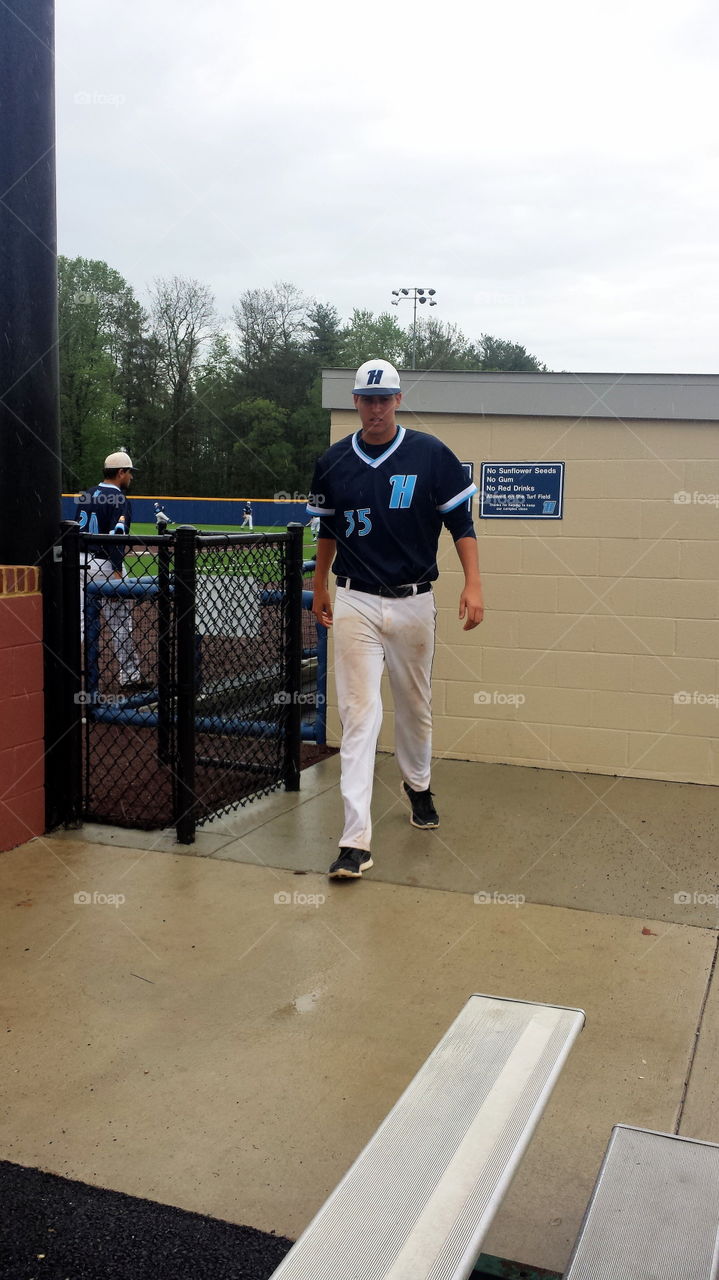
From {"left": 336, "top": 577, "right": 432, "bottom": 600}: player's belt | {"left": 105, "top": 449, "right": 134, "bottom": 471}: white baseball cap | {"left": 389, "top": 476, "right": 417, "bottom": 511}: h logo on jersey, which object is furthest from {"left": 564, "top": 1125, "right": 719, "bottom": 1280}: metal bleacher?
{"left": 105, "top": 449, "right": 134, "bottom": 471}: white baseball cap

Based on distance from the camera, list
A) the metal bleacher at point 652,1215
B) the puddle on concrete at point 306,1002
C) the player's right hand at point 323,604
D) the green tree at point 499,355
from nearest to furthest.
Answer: the metal bleacher at point 652,1215, the puddle on concrete at point 306,1002, the player's right hand at point 323,604, the green tree at point 499,355

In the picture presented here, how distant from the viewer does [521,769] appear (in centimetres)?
666

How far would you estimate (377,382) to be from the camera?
489 cm

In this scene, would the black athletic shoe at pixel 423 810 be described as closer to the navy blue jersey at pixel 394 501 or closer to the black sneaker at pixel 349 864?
the black sneaker at pixel 349 864

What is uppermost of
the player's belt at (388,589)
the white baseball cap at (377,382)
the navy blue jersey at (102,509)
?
the white baseball cap at (377,382)

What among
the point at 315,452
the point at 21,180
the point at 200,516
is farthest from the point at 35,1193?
the point at 315,452

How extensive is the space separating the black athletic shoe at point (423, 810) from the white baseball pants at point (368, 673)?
0.34 metres

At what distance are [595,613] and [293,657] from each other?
1.76 metres

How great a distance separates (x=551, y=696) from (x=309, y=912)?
2646 millimetres

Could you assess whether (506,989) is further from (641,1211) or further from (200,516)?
(200,516)

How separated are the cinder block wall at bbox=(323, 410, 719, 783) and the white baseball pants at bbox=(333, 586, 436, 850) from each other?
1446 mm

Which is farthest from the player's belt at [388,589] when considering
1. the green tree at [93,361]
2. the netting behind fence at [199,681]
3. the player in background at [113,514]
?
the green tree at [93,361]

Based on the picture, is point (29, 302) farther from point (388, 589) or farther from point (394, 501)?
point (388, 589)

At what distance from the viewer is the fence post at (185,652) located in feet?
16.7
